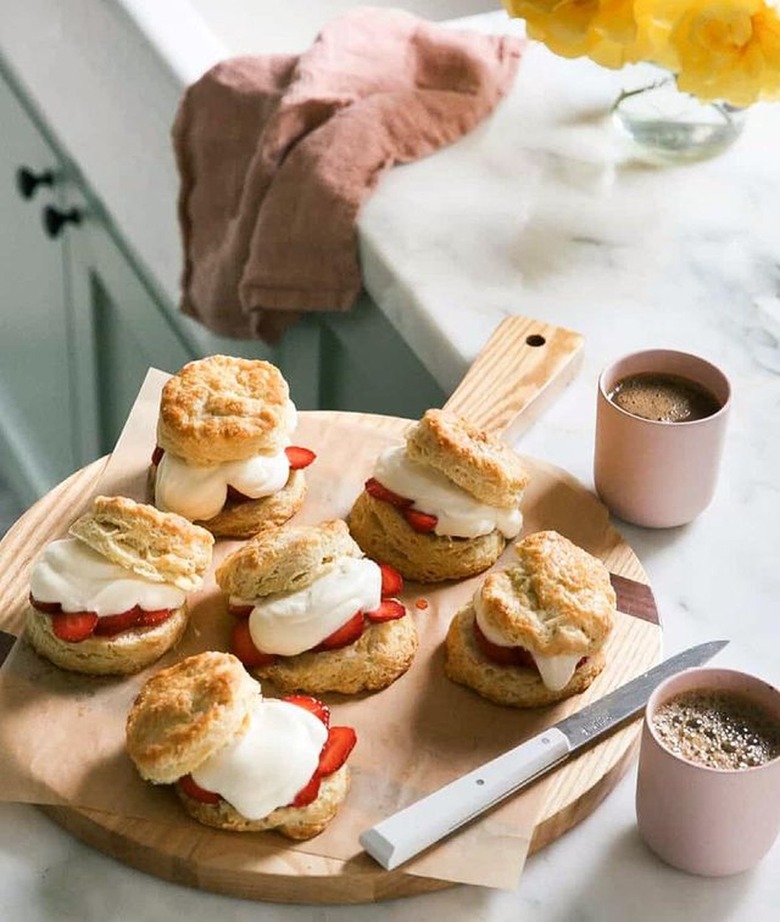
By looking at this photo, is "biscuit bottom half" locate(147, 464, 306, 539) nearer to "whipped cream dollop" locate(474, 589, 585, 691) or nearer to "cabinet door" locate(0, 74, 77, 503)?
"whipped cream dollop" locate(474, 589, 585, 691)

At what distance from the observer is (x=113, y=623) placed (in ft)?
4.08

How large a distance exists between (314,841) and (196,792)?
0.29 feet

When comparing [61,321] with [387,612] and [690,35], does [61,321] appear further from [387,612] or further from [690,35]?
[387,612]

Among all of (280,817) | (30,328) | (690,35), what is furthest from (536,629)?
(30,328)

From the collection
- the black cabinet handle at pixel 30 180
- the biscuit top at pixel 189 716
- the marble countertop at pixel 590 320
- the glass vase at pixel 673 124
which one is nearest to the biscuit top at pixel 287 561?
the biscuit top at pixel 189 716

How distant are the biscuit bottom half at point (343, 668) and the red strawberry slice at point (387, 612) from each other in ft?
0.04

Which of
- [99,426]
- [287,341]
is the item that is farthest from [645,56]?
[99,426]

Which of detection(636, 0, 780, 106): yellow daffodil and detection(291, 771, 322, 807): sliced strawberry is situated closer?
detection(291, 771, 322, 807): sliced strawberry

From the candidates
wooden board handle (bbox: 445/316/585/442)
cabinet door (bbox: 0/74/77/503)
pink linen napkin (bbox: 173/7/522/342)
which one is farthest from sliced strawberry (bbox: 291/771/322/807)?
cabinet door (bbox: 0/74/77/503)

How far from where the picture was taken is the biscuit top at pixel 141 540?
1244mm

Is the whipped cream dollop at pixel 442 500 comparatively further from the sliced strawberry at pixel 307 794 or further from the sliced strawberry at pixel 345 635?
the sliced strawberry at pixel 307 794

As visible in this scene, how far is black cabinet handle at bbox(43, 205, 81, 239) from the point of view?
2.48 metres

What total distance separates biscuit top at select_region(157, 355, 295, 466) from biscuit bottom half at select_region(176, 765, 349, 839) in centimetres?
32

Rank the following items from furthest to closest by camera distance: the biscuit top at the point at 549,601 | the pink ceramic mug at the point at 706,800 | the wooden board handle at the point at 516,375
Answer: the wooden board handle at the point at 516,375 → the biscuit top at the point at 549,601 → the pink ceramic mug at the point at 706,800
